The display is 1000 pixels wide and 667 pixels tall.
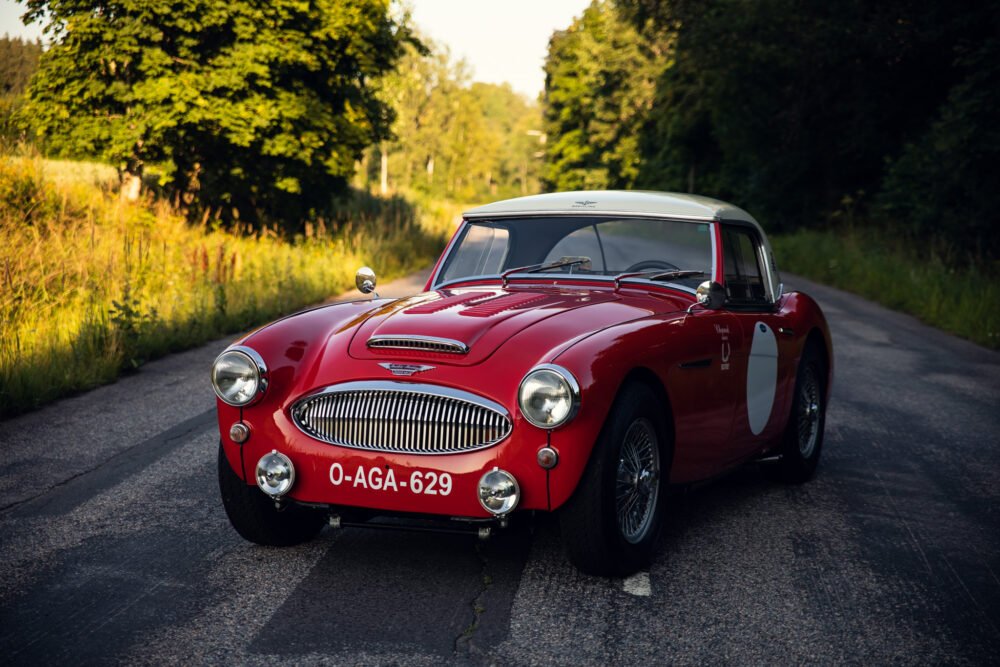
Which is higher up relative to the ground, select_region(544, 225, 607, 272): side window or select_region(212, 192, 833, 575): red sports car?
select_region(544, 225, 607, 272): side window

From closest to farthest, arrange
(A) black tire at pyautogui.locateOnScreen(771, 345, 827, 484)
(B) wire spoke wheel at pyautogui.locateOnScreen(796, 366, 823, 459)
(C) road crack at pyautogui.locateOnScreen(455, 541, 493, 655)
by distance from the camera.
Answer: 1. (C) road crack at pyautogui.locateOnScreen(455, 541, 493, 655)
2. (A) black tire at pyautogui.locateOnScreen(771, 345, 827, 484)
3. (B) wire spoke wheel at pyautogui.locateOnScreen(796, 366, 823, 459)

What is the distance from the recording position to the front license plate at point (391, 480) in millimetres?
3910

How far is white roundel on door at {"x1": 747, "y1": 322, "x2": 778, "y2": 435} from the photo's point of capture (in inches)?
210

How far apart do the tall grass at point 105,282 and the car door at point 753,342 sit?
16.8ft

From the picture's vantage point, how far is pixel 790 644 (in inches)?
142

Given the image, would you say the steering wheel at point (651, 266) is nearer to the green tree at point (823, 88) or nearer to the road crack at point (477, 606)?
the road crack at point (477, 606)

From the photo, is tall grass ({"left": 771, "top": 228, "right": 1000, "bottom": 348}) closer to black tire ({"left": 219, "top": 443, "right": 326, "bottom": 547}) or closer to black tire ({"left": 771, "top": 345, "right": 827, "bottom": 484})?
black tire ({"left": 771, "top": 345, "right": 827, "bottom": 484})

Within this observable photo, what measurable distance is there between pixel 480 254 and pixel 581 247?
0.56 m

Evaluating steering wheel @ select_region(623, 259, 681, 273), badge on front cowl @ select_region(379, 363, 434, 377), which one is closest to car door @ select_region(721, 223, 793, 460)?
steering wheel @ select_region(623, 259, 681, 273)

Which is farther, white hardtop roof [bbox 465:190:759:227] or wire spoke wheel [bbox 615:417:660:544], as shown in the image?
white hardtop roof [bbox 465:190:759:227]

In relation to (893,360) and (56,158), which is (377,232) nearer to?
(56,158)

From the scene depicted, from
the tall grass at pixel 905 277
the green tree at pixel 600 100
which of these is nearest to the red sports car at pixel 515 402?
the tall grass at pixel 905 277

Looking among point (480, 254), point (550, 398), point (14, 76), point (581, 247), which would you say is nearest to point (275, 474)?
point (550, 398)

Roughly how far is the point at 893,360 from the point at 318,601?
8.78m
